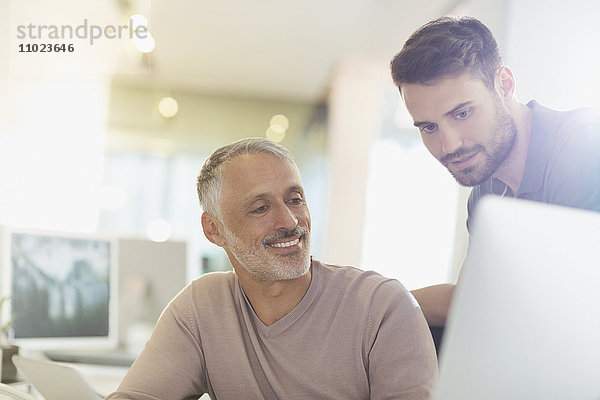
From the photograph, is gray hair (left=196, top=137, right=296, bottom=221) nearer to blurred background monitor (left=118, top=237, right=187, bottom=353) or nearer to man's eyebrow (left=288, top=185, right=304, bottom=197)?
man's eyebrow (left=288, top=185, right=304, bottom=197)

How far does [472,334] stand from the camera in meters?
0.50

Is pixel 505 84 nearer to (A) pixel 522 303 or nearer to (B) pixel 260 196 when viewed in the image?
(B) pixel 260 196

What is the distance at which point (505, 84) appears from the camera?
1.31m

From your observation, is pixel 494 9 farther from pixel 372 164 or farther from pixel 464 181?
pixel 372 164

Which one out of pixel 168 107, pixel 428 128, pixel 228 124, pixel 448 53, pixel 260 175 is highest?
pixel 168 107

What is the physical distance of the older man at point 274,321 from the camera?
1.10 meters

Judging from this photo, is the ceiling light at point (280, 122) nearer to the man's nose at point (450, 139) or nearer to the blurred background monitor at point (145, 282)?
the blurred background monitor at point (145, 282)

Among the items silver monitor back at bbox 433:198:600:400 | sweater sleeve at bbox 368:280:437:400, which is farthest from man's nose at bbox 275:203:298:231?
silver monitor back at bbox 433:198:600:400

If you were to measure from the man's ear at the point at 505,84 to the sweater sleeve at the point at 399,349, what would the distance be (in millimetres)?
473

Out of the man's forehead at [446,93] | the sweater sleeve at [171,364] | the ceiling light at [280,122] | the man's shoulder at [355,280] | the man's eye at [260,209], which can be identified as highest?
the ceiling light at [280,122]

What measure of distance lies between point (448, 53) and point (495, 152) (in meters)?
0.23

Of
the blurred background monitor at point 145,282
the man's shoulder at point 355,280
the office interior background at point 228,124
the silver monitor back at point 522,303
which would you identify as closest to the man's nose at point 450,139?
the man's shoulder at point 355,280

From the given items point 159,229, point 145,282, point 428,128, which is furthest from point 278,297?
point 159,229

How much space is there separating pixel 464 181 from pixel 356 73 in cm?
369
